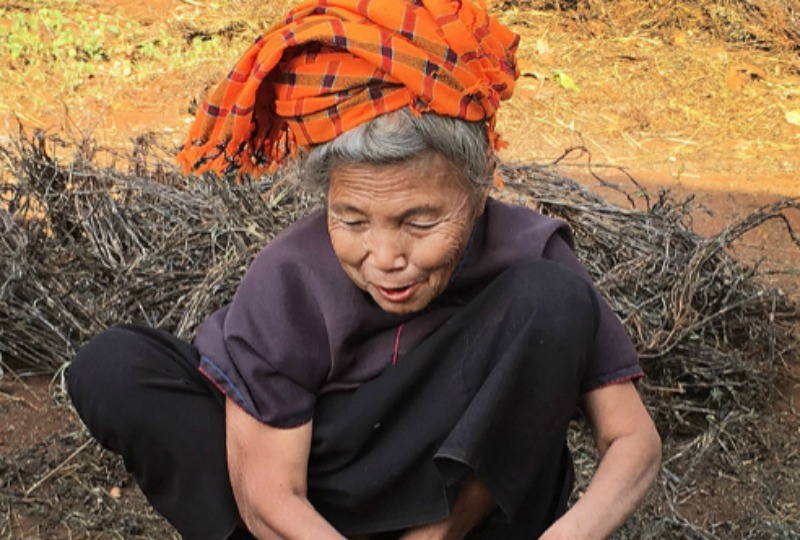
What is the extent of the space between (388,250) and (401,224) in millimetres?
48

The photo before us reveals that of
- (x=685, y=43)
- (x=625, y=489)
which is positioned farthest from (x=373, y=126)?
(x=685, y=43)

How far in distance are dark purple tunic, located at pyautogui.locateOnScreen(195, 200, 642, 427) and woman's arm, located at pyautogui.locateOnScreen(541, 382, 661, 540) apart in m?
0.05

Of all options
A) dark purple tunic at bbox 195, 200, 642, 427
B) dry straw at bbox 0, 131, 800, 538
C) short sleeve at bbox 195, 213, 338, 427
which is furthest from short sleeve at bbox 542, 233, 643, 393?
dry straw at bbox 0, 131, 800, 538

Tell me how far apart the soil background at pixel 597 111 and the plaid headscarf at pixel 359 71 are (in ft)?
4.48

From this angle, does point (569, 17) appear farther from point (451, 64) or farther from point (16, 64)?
point (451, 64)

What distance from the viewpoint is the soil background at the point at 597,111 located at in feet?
9.96

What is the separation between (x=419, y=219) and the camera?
182 centimetres

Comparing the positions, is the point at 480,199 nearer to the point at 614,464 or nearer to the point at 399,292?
the point at 399,292

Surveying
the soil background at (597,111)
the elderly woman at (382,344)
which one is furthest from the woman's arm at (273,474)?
the soil background at (597,111)

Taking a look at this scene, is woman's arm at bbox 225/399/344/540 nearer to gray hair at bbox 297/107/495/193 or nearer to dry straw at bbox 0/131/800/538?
gray hair at bbox 297/107/495/193

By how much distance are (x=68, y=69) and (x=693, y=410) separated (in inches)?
171

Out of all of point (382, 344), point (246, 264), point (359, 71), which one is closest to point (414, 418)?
point (382, 344)

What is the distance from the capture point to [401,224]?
1.82 meters

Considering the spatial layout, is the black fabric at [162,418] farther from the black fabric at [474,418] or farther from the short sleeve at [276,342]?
the black fabric at [474,418]
